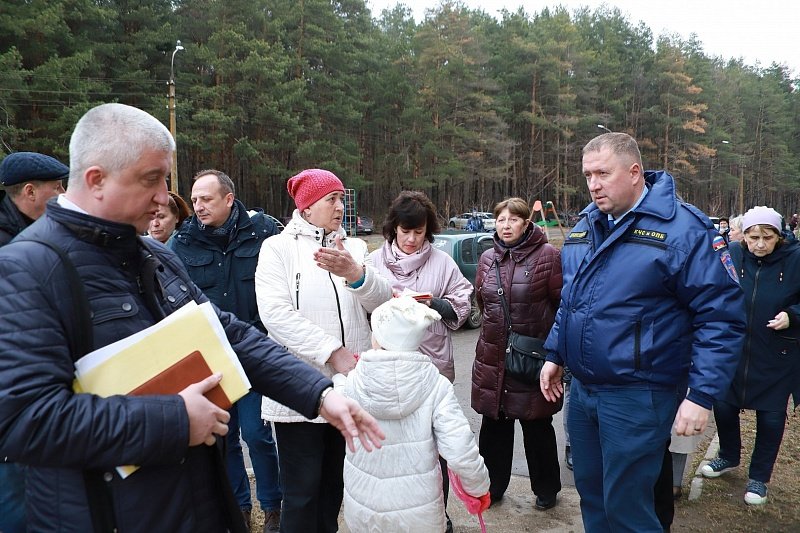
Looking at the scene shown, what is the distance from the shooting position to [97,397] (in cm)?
143

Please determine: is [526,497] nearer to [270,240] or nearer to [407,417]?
[407,417]

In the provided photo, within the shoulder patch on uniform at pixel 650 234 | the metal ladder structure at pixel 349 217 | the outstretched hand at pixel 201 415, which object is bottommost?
the metal ladder structure at pixel 349 217

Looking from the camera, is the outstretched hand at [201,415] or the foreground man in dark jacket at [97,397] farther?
the outstretched hand at [201,415]

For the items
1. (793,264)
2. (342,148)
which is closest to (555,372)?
(793,264)

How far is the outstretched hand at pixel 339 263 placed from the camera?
2.86 metres

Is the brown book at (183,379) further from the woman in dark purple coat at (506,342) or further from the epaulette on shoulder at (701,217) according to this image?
the woman in dark purple coat at (506,342)

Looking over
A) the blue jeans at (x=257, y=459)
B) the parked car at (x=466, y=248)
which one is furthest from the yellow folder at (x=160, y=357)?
the parked car at (x=466, y=248)

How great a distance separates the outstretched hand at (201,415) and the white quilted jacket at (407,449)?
42.3 inches

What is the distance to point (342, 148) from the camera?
38562 mm

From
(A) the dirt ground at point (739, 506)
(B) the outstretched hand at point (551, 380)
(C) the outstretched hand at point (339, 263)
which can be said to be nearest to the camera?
(C) the outstretched hand at point (339, 263)

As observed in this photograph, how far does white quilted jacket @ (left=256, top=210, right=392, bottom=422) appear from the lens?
2969 mm

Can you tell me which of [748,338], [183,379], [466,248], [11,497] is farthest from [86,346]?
[466,248]

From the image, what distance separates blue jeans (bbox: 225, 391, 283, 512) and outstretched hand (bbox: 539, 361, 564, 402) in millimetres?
1730

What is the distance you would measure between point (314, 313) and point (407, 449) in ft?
2.86
